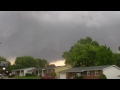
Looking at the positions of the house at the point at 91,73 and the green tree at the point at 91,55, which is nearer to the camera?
the house at the point at 91,73

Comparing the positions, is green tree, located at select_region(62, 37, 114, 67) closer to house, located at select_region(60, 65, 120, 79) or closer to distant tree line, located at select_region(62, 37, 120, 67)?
distant tree line, located at select_region(62, 37, 120, 67)

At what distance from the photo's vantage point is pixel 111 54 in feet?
23.7

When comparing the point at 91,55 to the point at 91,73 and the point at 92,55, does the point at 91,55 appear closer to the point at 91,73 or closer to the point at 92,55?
the point at 92,55

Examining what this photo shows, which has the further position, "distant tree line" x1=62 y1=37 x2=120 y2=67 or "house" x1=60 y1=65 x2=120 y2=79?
"distant tree line" x1=62 y1=37 x2=120 y2=67

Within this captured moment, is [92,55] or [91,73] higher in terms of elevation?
[92,55]

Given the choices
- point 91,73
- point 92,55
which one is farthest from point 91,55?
point 91,73

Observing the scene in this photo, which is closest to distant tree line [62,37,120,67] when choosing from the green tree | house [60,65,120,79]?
the green tree

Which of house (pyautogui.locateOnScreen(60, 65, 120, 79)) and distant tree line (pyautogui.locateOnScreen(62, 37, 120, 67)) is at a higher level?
distant tree line (pyautogui.locateOnScreen(62, 37, 120, 67))

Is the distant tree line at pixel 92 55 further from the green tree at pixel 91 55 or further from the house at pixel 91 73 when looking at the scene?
the house at pixel 91 73

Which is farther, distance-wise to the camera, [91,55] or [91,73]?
[91,55]

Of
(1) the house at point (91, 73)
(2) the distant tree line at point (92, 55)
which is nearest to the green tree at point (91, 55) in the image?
(2) the distant tree line at point (92, 55)
